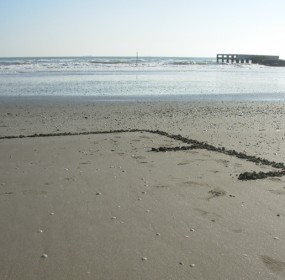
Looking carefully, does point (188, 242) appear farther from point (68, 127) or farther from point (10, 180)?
point (68, 127)

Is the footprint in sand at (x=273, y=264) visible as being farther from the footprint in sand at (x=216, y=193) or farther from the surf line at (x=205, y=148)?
the surf line at (x=205, y=148)

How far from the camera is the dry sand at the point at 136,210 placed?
378 centimetres

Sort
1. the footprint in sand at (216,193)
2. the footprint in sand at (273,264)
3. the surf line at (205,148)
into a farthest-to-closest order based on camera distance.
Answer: the surf line at (205,148)
the footprint in sand at (216,193)
the footprint in sand at (273,264)

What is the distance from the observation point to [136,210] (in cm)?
514

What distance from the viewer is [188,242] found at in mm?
4238

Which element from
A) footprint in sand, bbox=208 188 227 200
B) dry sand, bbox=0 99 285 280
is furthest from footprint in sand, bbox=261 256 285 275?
footprint in sand, bbox=208 188 227 200

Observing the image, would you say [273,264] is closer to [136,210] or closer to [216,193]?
[136,210]

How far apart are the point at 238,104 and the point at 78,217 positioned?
15.4 metres

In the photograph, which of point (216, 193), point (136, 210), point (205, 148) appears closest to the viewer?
point (136, 210)

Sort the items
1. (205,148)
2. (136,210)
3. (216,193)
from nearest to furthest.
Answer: (136,210), (216,193), (205,148)

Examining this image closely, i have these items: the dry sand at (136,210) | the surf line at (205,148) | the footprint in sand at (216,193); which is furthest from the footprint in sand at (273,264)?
the surf line at (205,148)

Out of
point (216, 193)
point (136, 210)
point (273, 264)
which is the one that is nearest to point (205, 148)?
point (216, 193)

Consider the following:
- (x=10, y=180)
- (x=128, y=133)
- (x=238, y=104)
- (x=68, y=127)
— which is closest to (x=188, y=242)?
(x=10, y=180)

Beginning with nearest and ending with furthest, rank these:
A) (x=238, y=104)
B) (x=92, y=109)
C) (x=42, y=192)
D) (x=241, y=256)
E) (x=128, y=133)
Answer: (x=241, y=256) → (x=42, y=192) → (x=128, y=133) → (x=92, y=109) → (x=238, y=104)
